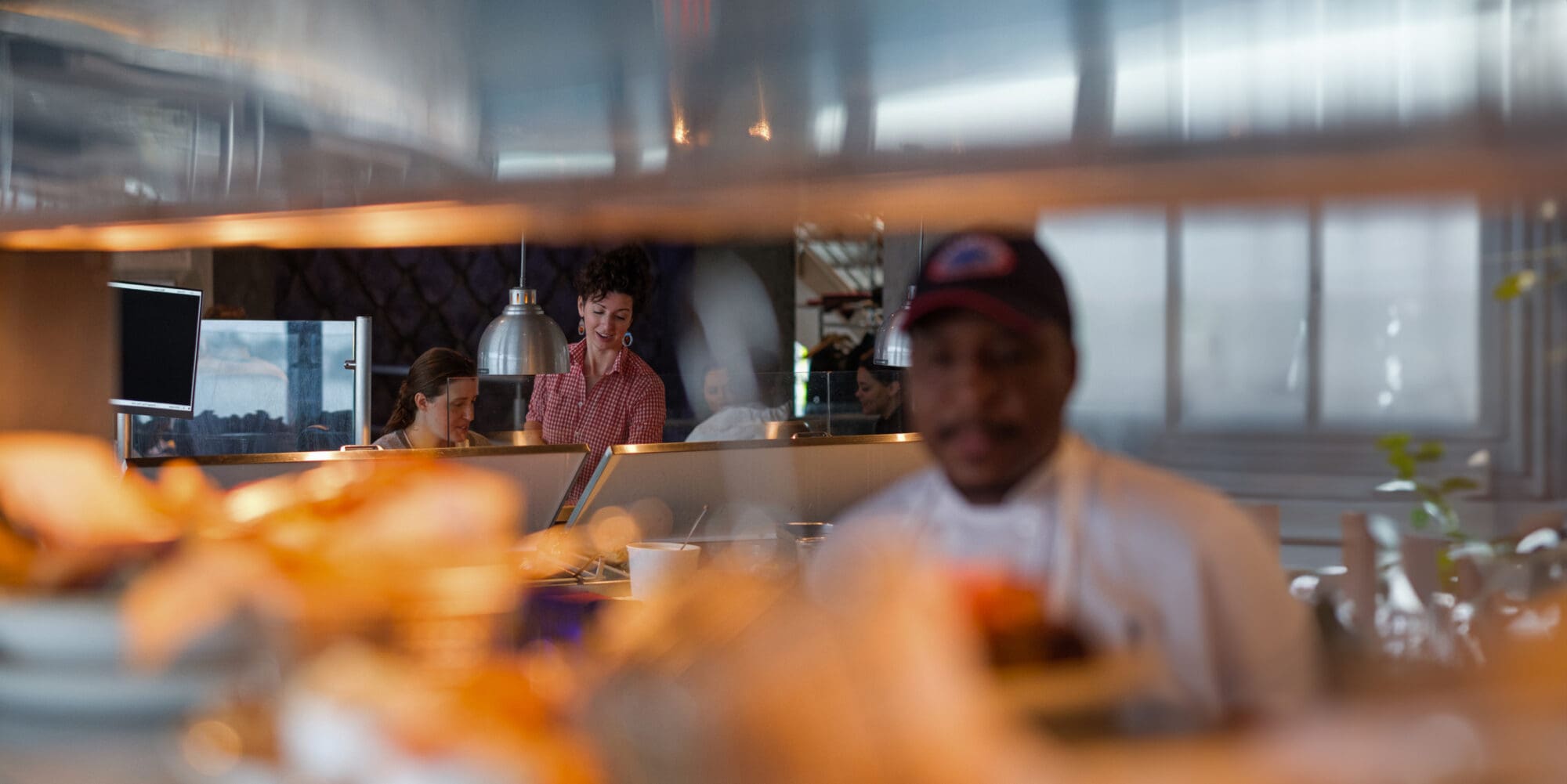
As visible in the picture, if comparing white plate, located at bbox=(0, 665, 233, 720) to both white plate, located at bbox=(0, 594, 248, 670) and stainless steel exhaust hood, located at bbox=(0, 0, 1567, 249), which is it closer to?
white plate, located at bbox=(0, 594, 248, 670)

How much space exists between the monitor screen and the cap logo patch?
1.11 m

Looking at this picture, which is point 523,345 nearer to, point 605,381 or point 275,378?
point 605,381

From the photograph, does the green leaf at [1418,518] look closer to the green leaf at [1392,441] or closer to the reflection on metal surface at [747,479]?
the green leaf at [1392,441]

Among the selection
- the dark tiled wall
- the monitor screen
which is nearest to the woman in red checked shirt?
the monitor screen

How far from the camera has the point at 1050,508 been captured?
506mm

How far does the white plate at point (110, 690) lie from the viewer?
1.01 ft

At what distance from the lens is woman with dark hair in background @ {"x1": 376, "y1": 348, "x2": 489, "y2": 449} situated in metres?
1.90

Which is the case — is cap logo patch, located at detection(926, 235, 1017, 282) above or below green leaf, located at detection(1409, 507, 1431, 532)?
above

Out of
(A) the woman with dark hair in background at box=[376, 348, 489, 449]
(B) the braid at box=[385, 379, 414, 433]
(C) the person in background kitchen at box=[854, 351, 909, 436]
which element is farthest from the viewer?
(B) the braid at box=[385, 379, 414, 433]

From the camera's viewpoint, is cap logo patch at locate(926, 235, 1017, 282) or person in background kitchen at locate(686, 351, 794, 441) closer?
cap logo patch at locate(926, 235, 1017, 282)

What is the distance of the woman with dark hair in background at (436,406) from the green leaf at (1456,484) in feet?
5.06

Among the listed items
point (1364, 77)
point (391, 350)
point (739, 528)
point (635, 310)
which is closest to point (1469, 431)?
point (1364, 77)

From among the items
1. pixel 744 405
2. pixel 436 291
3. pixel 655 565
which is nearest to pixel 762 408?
pixel 744 405

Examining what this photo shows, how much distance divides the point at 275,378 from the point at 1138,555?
240 centimetres
